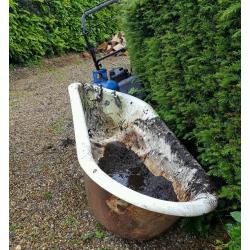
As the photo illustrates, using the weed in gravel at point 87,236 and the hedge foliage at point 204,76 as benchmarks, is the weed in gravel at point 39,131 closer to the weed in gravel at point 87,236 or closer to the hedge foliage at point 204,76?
the hedge foliage at point 204,76

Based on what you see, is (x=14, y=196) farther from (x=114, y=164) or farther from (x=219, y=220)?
(x=219, y=220)

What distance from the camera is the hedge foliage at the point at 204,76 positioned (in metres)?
2.37

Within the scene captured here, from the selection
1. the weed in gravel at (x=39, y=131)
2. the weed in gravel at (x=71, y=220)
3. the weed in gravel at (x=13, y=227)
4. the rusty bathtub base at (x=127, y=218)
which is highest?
the rusty bathtub base at (x=127, y=218)

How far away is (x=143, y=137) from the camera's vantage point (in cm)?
398

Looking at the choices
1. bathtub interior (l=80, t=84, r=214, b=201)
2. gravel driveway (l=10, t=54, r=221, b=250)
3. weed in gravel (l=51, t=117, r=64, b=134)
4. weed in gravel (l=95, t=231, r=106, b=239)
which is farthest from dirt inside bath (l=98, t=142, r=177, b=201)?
weed in gravel (l=51, t=117, r=64, b=134)

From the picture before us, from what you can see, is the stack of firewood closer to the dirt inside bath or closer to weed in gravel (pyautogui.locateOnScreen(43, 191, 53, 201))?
the dirt inside bath

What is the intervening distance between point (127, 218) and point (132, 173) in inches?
42.7

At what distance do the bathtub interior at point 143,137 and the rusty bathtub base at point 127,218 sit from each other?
12.0 inches

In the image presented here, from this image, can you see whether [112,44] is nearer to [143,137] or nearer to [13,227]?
[143,137]

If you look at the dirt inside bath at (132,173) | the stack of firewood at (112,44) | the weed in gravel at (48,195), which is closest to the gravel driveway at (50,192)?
the weed in gravel at (48,195)

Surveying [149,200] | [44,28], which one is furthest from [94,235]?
[44,28]

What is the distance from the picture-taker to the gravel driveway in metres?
3.01

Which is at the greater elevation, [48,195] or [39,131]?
[48,195]

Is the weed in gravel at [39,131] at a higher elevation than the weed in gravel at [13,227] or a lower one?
lower
